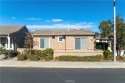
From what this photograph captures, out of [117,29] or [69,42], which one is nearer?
[117,29]

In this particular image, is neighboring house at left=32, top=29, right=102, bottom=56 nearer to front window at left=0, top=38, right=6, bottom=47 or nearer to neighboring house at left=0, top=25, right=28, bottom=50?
neighboring house at left=0, top=25, right=28, bottom=50

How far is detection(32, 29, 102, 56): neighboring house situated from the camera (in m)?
25.4

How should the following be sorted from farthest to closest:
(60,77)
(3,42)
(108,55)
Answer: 1. (3,42)
2. (108,55)
3. (60,77)

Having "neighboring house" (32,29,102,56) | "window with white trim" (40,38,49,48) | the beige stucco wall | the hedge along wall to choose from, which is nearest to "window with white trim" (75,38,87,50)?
"neighboring house" (32,29,102,56)

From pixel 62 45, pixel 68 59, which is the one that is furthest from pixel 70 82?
pixel 62 45

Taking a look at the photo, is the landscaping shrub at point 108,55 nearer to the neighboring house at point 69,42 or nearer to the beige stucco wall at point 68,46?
the beige stucco wall at point 68,46

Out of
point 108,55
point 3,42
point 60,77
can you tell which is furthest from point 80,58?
point 3,42

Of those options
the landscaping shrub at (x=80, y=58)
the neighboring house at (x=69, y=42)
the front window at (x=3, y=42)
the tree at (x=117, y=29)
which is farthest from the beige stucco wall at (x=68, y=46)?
the front window at (x=3, y=42)

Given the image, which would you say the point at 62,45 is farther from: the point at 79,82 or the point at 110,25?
the point at 79,82

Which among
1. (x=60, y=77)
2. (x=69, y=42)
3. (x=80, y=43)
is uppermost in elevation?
(x=69, y=42)

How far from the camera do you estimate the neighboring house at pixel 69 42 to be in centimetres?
2542

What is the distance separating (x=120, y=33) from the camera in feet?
79.5

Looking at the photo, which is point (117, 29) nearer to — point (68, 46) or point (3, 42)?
point (68, 46)

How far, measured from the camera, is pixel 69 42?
29.2 metres
